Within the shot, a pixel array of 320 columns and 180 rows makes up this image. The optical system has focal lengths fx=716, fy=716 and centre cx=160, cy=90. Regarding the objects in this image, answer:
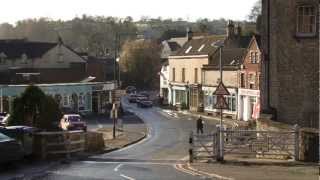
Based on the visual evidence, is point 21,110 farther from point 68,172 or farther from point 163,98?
point 163,98

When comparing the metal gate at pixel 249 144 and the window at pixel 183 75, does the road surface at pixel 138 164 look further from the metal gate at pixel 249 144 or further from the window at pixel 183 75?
the window at pixel 183 75

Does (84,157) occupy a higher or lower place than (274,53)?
lower

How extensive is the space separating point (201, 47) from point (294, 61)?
6157cm

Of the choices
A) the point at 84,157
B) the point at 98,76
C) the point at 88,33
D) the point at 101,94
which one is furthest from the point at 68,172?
the point at 88,33

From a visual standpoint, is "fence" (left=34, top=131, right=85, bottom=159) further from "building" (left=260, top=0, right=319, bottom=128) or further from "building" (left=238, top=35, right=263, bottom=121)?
"building" (left=238, top=35, right=263, bottom=121)

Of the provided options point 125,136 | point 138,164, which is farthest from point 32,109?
point 125,136

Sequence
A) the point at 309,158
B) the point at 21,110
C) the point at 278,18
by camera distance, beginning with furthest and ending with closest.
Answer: the point at 21,110
the point at 278,18
the point at 309,158

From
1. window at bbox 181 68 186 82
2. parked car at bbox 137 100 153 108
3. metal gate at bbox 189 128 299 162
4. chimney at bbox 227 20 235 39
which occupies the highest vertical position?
chimney at bbox 227 20 235 39

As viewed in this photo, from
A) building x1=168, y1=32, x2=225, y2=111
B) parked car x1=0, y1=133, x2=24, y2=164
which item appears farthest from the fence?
building x1=168, y1=32, x2=225, y2=111

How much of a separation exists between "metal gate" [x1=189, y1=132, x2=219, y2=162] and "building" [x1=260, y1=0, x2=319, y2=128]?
6575mm

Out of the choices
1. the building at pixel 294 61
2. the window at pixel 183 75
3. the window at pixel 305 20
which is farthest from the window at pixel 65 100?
the window at pixel 305 20

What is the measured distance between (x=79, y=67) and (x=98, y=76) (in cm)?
292

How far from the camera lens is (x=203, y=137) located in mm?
28594

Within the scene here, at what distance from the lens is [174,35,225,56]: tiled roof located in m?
91.6
